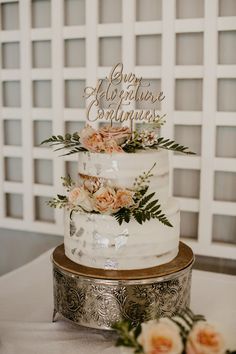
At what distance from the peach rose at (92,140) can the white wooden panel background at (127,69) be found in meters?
0.63

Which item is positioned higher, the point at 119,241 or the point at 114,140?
the point at 114,140

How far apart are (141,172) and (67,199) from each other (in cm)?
20

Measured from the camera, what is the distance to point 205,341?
0.66 m

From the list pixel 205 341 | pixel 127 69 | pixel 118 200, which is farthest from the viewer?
pixel 127 69

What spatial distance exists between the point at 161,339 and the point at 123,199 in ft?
1.42

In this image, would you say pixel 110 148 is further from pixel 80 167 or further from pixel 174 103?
pixel 174 103

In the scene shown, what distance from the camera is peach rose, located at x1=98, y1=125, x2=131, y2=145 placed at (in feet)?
3.71

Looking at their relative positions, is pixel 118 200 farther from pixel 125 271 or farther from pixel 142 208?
pixel 125 271

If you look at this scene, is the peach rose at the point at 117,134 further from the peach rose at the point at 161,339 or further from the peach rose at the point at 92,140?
the peach rose at the point at 161,339

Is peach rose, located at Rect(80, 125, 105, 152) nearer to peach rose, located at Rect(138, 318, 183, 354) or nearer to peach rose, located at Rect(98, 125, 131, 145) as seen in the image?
peach rose, located at Rect(98, 125, 131, 145)

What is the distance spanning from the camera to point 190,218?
1784mm

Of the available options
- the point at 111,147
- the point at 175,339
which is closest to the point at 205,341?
the point at 175,339

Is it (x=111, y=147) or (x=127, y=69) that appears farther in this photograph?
(x=127, y=69)

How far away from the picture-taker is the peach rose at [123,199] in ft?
3.47
